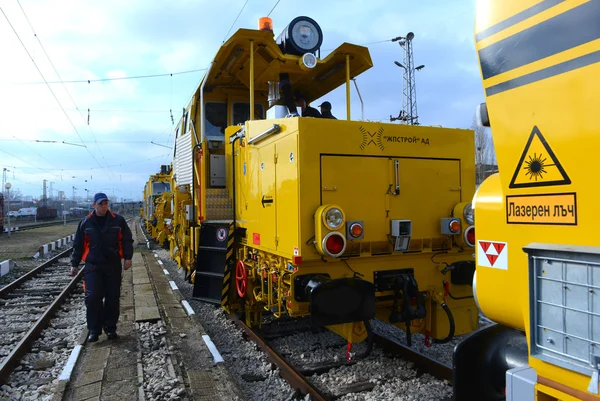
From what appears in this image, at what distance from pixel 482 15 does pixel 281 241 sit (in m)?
2.95

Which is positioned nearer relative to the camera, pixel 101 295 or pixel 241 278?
pixel 101 295

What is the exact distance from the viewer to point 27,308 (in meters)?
7.61

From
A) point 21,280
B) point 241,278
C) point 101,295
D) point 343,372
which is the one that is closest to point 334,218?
point 343,372

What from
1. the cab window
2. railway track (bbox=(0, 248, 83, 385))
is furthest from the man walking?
the cab window

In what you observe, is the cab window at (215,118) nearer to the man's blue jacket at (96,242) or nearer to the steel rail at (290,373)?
the man's blue jacket at (96,242)

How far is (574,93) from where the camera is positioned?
4.81 ft

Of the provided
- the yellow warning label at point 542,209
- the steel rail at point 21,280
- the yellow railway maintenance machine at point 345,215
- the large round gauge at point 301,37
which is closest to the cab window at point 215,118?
the yellow railway maintenance machine at point 345,215

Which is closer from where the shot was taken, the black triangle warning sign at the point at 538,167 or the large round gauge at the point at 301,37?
the black triangle warning sign at the point at 538,167

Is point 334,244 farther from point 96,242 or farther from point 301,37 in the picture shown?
point 96,242

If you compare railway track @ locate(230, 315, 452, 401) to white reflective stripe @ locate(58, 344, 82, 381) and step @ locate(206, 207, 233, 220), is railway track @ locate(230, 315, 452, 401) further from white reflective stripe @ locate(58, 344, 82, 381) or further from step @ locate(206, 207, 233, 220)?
step @ locate(206, 207, 233, 220)

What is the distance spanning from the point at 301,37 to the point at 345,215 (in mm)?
2842

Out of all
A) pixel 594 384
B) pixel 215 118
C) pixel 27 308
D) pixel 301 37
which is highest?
pixel 301 37

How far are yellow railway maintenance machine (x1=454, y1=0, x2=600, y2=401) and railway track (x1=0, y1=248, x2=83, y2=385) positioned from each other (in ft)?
16.3

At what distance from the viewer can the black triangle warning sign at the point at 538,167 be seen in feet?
5.08
